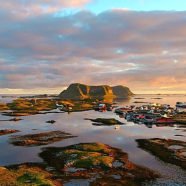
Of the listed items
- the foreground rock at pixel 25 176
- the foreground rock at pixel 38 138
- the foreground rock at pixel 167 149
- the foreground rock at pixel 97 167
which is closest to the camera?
the foreground rock at pixel 25 176

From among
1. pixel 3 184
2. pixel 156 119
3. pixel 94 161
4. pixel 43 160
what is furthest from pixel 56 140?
pixel 156 119

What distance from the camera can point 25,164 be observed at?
4941 cm

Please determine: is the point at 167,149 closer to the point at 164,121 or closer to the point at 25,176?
the point at 25,176

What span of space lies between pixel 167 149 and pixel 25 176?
31.0 meters

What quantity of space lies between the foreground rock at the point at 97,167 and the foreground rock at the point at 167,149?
21.9 feet

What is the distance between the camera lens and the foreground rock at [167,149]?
2104 inches

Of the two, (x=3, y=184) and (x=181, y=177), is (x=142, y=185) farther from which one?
(x=3, y=184)

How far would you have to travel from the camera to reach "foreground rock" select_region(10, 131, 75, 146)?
68188 mm

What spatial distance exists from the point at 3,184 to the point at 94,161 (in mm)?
15252

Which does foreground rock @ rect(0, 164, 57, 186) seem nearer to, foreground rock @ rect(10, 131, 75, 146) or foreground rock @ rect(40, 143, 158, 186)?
foreground rock @ rect(40, 143, 158, 186)

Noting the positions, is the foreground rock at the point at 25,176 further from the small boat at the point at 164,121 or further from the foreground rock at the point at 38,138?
the small boat at the point at 164,121

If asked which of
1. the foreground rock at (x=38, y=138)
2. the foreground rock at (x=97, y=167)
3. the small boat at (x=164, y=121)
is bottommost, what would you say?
the foreground rock at (x=97, y=167)

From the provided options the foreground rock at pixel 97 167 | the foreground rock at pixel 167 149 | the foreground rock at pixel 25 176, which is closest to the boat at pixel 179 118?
the foreground rock at pixel 167 149

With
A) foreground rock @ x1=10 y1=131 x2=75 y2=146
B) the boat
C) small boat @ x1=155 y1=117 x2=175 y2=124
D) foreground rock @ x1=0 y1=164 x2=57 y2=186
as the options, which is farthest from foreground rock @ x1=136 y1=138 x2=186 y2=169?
the boat
